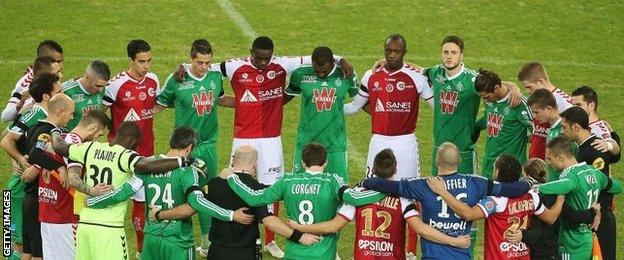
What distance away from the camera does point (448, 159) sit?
11219 mm

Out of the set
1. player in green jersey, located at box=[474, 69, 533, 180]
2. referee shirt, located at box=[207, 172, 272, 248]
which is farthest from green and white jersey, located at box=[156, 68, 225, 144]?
player in green jersey, located at box=[474, 69, 533, 180]

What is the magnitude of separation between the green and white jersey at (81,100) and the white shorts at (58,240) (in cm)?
191

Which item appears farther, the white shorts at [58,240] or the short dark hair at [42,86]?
the short dark hair at [42,86]

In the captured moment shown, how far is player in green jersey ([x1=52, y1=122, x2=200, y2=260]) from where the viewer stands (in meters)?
11.5

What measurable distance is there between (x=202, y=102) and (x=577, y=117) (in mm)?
4467

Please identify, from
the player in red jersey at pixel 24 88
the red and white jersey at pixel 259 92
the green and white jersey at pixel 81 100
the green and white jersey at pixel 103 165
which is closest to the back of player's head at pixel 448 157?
the green and white jersey at pixel 103 165

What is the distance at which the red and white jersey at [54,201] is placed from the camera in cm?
1237

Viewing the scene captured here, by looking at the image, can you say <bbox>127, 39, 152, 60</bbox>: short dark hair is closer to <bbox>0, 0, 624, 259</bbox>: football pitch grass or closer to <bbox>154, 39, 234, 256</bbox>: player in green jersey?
<bbox>154, 39, 234, 256</bbox>: player in green jersey

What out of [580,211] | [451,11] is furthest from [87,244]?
[451,11]

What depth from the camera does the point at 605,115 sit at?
19.9 metres

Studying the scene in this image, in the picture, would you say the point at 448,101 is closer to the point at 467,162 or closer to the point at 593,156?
the point at 467,162

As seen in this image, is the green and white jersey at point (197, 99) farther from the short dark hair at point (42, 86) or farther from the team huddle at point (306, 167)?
the short dark hair at point (42, 86)

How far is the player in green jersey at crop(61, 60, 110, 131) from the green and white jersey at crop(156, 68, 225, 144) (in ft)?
2.78

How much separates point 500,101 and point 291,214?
3659mm
